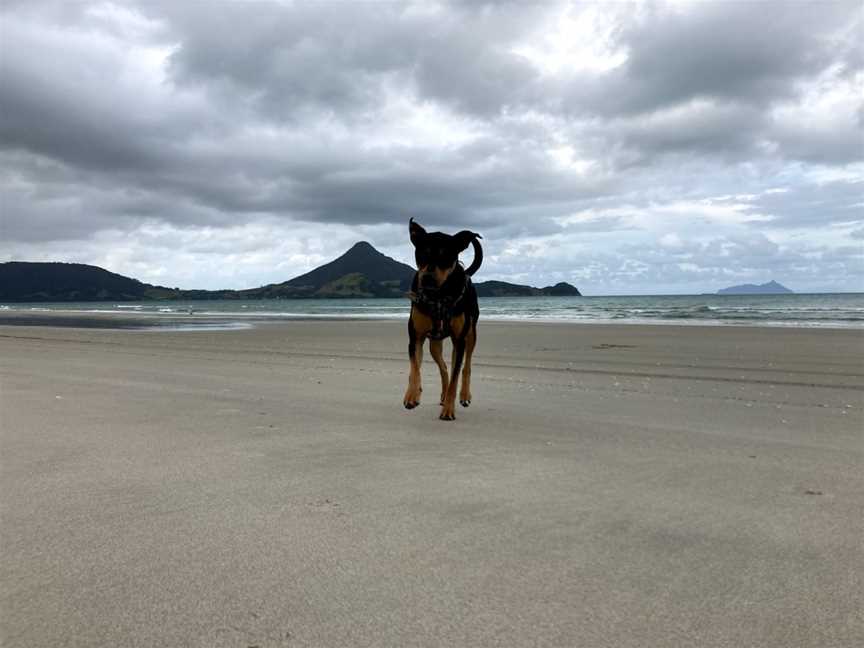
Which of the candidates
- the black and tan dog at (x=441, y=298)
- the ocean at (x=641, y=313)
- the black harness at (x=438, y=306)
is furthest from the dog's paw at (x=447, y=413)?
the ocean at (x=641, y=313)

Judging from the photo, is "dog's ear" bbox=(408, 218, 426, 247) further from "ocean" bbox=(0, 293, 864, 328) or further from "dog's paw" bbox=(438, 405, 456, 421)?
"ocean" bbox=(0, 293, 864, 328)

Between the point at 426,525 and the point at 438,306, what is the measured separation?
343 centimetres

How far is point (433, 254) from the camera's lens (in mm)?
6430

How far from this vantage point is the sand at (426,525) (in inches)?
94.6

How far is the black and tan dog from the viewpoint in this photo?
646 cm

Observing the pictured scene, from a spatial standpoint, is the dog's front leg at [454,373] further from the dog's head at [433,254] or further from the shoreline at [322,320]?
the shoreline at [322,320]

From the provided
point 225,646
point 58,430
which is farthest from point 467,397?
point 225,646

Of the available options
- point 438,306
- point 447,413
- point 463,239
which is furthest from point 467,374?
point 463,239

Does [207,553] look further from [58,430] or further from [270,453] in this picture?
[58,430]

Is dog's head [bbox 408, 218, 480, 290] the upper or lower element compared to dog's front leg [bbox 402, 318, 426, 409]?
upper

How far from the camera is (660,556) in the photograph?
119 inches

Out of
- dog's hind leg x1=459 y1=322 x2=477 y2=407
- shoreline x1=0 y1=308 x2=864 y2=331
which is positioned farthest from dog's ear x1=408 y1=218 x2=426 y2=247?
shoreline x1=0 y1=308 x2=864 y2=331

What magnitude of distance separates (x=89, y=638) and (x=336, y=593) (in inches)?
35.9

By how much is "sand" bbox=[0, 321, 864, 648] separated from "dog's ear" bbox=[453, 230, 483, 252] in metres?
1.88
